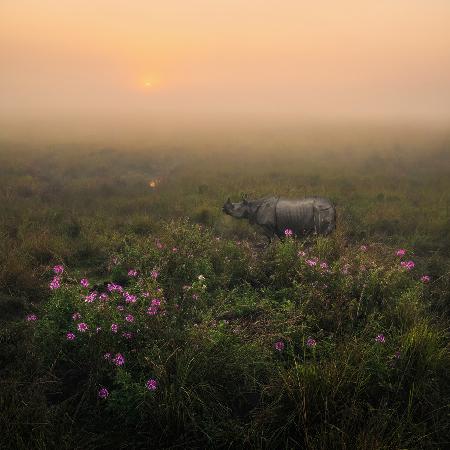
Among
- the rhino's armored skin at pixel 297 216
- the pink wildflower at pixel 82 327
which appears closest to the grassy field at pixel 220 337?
the pink wildflower at pixel 82 327

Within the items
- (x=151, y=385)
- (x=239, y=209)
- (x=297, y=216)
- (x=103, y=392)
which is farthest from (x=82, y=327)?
(x=239, y=209)

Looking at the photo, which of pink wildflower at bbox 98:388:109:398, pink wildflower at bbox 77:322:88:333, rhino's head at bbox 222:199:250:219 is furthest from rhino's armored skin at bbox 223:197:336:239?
pink wildflower at bbox 98:388:109:398

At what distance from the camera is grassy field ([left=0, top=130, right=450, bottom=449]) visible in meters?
3.02

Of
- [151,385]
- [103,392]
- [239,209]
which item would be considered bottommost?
[103,392]

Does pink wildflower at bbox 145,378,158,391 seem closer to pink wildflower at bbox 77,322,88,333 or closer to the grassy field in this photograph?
the grassy field

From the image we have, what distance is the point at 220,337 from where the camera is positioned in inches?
144

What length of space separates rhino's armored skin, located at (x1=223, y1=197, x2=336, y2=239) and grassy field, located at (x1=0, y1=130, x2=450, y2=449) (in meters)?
0.73

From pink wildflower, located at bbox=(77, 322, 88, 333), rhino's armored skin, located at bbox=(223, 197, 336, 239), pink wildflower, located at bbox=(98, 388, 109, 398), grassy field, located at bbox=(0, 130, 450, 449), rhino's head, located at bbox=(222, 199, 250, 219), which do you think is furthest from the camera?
rhino's head, located at bbox=(222, 199, 250, 219)

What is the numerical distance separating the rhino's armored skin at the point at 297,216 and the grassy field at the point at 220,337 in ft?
2.39

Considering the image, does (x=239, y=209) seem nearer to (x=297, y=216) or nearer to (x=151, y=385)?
(x=297, y=216)

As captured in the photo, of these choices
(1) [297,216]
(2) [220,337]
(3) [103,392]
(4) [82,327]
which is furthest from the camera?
(1) [297,216]

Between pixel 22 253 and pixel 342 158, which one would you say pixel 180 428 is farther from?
pixel 342 158

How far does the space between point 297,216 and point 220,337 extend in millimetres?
4604

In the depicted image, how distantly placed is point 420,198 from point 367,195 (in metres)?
1.86
